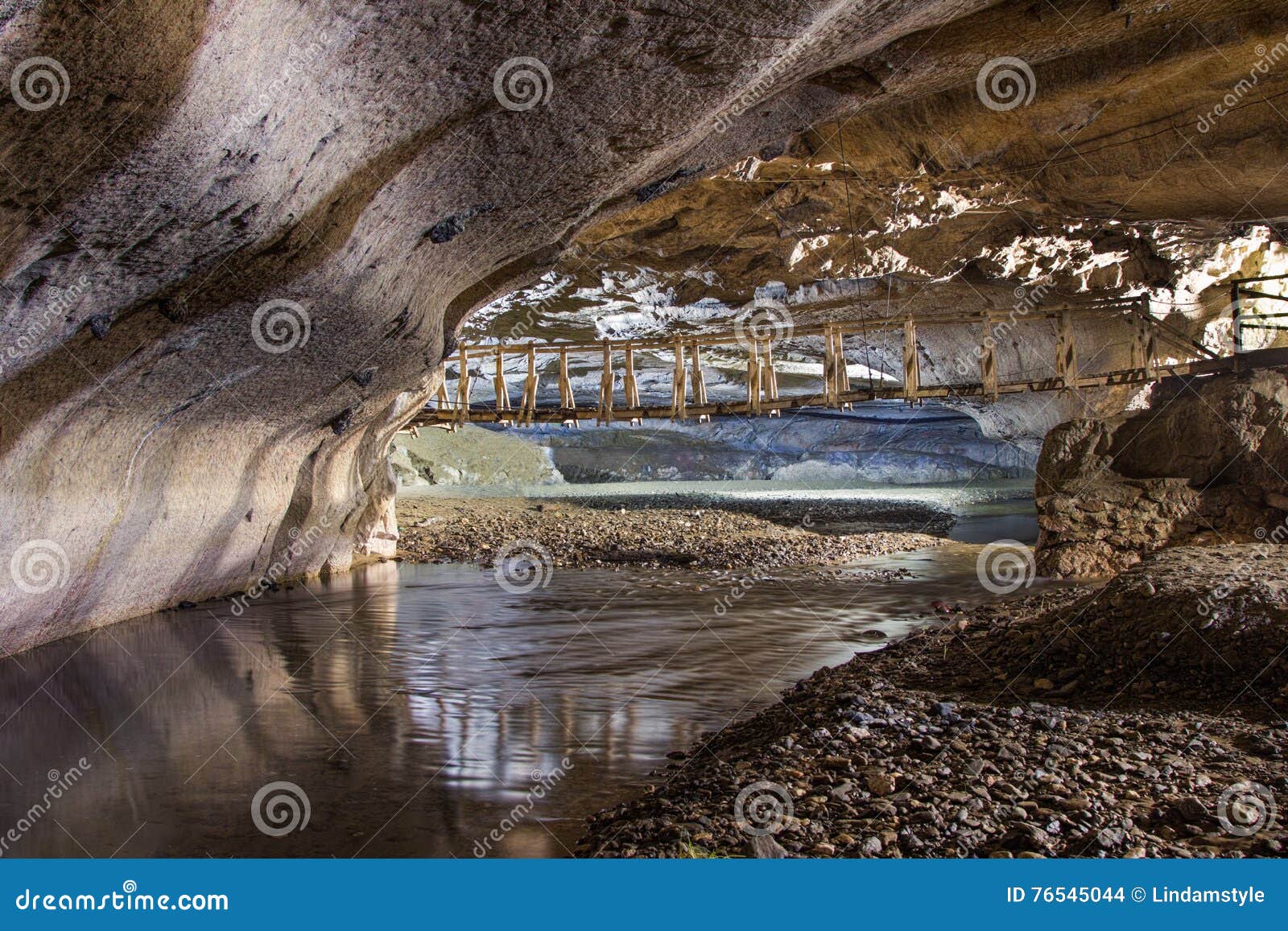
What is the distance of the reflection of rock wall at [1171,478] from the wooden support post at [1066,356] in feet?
2.71

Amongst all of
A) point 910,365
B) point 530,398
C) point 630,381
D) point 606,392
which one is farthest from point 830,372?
point 530,398

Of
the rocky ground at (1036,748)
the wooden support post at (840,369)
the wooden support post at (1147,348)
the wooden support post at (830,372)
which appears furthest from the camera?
the wooden support post at (840,369)

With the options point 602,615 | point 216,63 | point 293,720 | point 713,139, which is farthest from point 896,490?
point 216,63

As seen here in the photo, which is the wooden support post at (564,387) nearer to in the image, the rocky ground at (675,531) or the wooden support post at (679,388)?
the wooden support post at (679,388)

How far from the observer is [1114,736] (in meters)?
5.24

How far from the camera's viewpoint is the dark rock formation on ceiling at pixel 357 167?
4.52 m

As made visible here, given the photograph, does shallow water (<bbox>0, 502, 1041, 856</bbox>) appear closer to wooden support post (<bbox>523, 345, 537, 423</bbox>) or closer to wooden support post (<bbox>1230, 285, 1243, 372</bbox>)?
wooden support post (<bbox>523, 345, 537, 423</bbox>)

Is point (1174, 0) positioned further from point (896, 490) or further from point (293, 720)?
point (896, 490)

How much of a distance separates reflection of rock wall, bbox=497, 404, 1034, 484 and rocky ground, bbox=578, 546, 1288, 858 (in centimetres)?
3018

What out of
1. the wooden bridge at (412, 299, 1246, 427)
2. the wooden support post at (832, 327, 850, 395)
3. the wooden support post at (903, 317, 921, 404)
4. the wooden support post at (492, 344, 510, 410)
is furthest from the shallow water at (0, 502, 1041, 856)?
the wooden support post at (492, 344, 510, 410)

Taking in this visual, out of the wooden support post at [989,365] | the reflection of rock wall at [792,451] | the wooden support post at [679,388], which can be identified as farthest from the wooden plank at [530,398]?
the reflection of rock wall at [792,451]

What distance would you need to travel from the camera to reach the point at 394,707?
288 inches

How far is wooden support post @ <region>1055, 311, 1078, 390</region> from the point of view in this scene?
14.6 m

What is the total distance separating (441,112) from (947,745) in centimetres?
502
